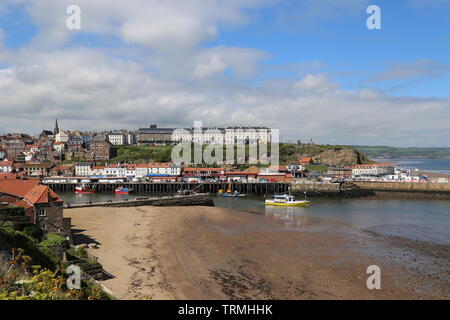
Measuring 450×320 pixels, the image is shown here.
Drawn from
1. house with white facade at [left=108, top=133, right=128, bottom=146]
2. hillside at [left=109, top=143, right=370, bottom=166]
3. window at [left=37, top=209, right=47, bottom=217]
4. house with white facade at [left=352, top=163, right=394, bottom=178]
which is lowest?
window at [left=37, top=209, right=47, bottom=217]

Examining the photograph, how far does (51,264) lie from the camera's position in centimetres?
1694

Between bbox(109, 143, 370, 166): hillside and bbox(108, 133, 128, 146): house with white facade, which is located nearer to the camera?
bbox(109, 143, 370, 166): hillside

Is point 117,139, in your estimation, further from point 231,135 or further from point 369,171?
point 369,171

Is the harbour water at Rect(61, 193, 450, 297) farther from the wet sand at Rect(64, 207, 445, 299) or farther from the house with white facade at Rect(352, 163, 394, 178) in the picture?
the house with white facade at Rect(352, 163, 394, 178)

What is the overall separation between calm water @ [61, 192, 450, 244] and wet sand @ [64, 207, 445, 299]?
6.41 meters

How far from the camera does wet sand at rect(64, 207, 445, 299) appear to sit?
19609mm

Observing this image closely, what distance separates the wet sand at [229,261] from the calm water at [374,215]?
6.41 m

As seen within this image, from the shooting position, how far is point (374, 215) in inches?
1869

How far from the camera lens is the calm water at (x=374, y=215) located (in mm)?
37213

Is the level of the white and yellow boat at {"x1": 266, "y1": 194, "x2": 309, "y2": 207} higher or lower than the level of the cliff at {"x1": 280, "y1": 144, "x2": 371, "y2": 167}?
lower

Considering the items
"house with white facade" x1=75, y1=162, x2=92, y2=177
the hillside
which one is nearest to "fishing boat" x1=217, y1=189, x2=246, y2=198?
"house with white facade" x1=75, y1=162, x2=92, y2=177

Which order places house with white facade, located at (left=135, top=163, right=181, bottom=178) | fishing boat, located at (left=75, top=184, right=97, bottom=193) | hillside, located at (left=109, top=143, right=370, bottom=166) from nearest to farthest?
fishing boat, located at (left=75, top=184, right=97, bottom=193)
house with white facade, located at (left=135, top=163, right=181, bottom=178)
hillside, located at (left=109, top=143, right=370, bottom=166)
